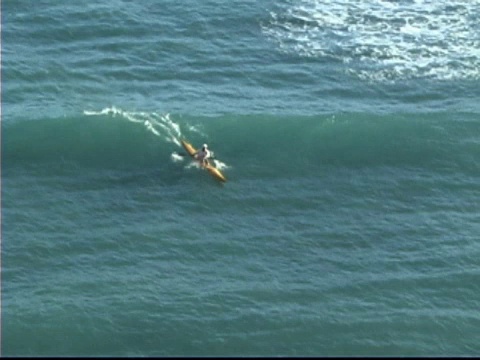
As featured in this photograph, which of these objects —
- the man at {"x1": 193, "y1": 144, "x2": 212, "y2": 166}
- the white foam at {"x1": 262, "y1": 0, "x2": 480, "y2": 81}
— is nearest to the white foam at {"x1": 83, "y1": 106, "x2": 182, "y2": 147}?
the man at {"x1": 193, "y1": 144, "x2": 212, "y2": 166}

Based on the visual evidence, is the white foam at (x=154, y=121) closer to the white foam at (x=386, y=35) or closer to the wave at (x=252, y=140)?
the wave at (x=252, y=140)

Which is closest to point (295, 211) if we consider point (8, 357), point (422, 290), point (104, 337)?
point (422, 290)

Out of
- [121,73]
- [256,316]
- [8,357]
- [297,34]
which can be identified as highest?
[297,34]

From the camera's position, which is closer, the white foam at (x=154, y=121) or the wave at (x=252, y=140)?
the wave at (x=252, y=140)

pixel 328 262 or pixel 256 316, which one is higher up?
pixel 328 262

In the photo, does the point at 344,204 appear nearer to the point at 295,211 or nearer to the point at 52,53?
the point at 295,211

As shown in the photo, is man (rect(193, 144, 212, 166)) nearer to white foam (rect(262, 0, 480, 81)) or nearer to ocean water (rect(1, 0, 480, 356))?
ocean water (rect(1, 0, 480, 356))

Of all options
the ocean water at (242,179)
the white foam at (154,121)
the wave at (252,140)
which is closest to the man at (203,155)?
the ocean water at (242,179)

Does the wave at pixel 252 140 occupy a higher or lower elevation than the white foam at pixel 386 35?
lower
